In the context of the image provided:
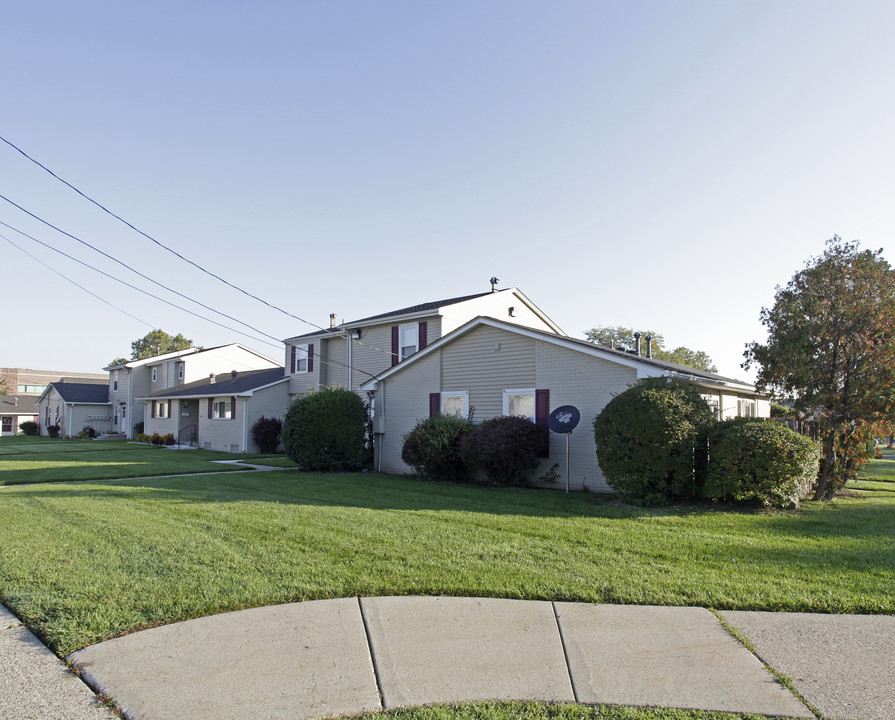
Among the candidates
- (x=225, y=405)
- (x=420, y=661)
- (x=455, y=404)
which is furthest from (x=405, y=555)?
(x=225, y=405)

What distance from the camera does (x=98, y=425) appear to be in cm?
4119

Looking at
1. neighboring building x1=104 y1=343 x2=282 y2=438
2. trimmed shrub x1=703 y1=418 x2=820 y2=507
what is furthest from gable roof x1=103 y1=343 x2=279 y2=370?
trimmed shrub x1=703 y1=418 x2=820 y2=507

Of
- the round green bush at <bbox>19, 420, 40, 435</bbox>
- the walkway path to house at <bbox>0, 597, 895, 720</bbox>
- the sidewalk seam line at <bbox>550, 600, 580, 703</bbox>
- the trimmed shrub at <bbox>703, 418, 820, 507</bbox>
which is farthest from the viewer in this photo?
the round green bush at <bbox>19, 420, 40, 435</bbox>

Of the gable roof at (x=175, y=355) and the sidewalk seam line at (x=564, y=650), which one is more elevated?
the gable roof at (x=175, y=355)

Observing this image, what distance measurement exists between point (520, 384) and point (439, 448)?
2.56m

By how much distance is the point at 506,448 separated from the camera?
42.9 ft

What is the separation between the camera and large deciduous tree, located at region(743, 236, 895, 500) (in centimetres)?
1090

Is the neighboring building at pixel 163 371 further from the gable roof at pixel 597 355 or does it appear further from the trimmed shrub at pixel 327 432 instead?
the gable roof at pixel 597 355

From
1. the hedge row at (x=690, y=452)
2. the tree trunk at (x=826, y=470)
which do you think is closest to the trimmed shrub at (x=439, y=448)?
the hedge row at (x=690, y=452)

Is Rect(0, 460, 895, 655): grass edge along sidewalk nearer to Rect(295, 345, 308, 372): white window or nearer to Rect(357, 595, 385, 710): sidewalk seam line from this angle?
Rect(357, 595, 385, 710): sidewalk seam line

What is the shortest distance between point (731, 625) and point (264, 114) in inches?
549

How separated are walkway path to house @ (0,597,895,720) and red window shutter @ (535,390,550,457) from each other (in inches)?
351

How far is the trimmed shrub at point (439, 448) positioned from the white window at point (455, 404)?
0.50 metres

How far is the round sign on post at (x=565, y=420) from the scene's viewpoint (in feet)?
41.8
